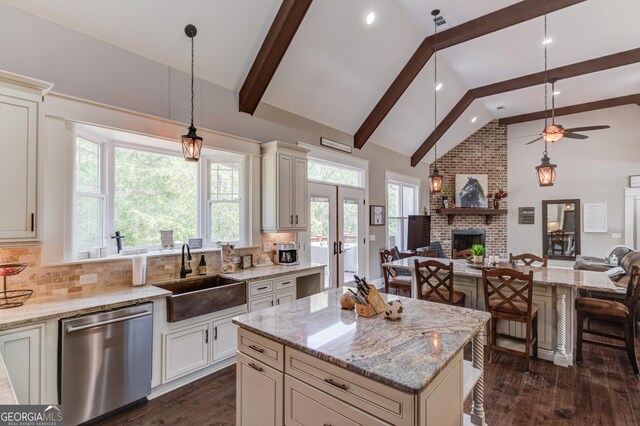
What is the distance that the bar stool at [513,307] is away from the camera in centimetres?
311

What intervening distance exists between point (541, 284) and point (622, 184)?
655cm

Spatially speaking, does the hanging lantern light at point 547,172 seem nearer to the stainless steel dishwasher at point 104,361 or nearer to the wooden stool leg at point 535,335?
the wooden stool leg at point 535,335

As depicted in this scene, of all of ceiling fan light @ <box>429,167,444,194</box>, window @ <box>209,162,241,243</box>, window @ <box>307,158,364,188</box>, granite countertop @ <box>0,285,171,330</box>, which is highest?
window @ <box>307,158,364,188</box>

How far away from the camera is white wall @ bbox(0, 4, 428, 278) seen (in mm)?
2475

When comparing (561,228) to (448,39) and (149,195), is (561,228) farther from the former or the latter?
(149,195)

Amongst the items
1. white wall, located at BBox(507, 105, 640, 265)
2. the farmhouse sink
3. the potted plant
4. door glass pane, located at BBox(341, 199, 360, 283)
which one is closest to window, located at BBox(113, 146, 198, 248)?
the farmhouse sink

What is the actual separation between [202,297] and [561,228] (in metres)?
8.99

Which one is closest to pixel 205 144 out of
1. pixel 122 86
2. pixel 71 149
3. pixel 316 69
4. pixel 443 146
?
pixel 122 86

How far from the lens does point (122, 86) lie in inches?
118

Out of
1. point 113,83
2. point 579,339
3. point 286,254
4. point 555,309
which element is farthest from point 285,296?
point 579,339

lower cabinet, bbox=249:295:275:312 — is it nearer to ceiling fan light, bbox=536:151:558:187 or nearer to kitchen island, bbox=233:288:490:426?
kitchen island, bbox=233:288:490:426

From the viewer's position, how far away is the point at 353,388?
138 cm

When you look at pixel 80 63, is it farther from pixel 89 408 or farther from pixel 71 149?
pixel 89 408

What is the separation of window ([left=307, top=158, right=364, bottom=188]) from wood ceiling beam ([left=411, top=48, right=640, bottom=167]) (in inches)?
98.5
